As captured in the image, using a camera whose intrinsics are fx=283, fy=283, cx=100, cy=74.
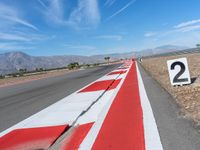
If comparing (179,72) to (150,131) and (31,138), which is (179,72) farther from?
(31,138)

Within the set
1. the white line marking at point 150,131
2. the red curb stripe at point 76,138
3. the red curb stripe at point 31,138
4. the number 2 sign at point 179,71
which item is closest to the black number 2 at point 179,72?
the number 2 sign at point 179,71

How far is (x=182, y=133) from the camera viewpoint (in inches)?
201

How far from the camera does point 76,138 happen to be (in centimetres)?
555

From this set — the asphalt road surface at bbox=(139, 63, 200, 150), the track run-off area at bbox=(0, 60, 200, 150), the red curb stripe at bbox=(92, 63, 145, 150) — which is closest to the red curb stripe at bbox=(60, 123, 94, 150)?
the track run-off area at bbox=(0, 60, 200, 150)

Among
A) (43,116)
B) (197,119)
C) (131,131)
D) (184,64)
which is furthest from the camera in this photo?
(184,64)

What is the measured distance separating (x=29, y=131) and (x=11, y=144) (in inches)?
Answer: 39.3

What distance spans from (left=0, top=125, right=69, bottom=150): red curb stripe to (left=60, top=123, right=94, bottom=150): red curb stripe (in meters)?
0.33

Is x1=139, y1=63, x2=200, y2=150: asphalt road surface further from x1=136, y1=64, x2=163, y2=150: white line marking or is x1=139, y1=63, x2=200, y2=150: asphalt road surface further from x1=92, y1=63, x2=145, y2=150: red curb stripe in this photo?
x1=92, y1=63, x2=145, y2=150: red curb stripe

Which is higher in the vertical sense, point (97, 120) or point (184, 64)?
point (184, 64)

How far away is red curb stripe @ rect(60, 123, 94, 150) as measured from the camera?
16.6 ft

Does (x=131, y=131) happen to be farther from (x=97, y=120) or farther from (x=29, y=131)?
(x=29, y=131)

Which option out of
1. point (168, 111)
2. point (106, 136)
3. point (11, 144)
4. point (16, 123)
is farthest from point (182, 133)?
point (16, 123)

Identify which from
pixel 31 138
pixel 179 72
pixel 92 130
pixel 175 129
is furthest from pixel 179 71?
pixel 31 138

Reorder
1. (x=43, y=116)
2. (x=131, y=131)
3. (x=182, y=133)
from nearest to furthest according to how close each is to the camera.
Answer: (x=182, y=133)
(x=131, y=131)
(x=43, y=116)
